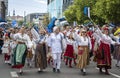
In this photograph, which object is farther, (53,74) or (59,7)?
(59,7)

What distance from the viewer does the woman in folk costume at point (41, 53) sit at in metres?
16.8

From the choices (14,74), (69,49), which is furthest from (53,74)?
(69,49)

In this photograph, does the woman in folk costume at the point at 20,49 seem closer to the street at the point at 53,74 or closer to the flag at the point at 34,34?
the street at the point at 53,74

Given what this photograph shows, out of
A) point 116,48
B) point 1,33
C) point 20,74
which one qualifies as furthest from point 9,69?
point 1,33

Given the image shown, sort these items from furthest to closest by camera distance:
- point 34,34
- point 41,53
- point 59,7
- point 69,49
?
Result: point 59,7 → point 69,49 → point 34,34 → point 41,53

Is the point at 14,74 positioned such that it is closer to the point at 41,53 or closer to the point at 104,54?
the point at 41,53

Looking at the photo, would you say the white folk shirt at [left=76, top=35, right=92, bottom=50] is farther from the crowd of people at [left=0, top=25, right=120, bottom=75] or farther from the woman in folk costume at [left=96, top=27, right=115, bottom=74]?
the woman in folk costume at [left=96, top=27, right=115, bottom=74]

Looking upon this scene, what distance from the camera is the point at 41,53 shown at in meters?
16.9

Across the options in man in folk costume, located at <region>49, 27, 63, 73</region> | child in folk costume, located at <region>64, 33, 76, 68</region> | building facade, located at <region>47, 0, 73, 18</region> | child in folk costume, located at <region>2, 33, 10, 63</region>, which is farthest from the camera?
building facade, located at <region>47, 0, 73, 18</region>

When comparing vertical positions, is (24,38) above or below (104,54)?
above

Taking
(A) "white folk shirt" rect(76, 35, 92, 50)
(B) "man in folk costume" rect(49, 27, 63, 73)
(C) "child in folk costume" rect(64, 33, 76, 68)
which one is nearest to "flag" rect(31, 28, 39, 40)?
(B) "man in folk costume" rect(49, 27, 63, 73)

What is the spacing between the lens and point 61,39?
685 inches

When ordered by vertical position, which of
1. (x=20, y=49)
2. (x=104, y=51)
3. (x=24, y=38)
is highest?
(x=24, y=38)

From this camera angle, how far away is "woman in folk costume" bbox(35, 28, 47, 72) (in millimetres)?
16828
